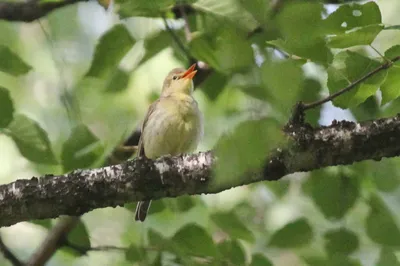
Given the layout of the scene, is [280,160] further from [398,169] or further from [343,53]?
[398,169]

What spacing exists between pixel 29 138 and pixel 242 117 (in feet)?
4.24

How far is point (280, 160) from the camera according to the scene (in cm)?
201

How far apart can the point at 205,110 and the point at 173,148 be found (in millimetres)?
637

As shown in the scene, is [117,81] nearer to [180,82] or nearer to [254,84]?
[180,82]

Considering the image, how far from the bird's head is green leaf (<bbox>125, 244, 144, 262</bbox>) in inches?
46.3

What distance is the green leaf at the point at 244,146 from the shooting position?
1.07 metres

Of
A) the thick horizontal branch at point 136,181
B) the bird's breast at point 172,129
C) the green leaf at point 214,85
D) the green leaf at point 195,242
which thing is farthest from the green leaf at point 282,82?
the bird's breast at point 172,129

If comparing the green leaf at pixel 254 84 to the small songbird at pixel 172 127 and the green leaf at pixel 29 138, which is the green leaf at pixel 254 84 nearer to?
the green leaf at pixel 29 138

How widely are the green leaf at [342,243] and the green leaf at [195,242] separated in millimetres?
505

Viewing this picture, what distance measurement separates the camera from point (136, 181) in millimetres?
2164

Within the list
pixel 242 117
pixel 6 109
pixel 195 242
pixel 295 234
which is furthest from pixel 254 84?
pixel 295 234

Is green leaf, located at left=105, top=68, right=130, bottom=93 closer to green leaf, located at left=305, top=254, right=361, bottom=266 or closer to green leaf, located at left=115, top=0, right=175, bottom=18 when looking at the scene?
green leaf, located at left=115, top=0, right=175, bottom=18

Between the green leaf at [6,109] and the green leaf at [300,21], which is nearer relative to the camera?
the green leaf at [300,21]

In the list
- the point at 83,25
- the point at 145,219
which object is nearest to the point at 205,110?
the point at 145,219
